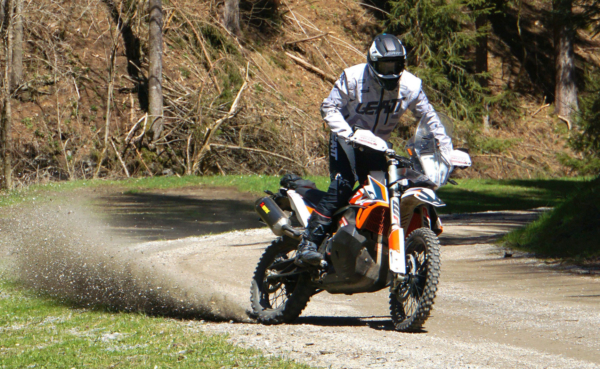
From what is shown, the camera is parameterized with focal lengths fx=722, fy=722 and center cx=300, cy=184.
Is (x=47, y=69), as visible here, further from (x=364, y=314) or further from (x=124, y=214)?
(x=364, y=314)

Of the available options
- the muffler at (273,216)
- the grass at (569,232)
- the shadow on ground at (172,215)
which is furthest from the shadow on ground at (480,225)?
the muffler at (273,216)

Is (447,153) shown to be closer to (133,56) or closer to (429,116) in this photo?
(429,116)

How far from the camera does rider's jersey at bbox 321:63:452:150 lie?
610 centimetres

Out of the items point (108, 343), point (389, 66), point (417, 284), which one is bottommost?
point (108, 343)

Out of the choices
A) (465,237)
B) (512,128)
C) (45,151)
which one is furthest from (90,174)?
(512,128)

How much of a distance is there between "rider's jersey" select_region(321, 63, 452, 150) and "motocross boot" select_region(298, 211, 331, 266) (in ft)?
2.74

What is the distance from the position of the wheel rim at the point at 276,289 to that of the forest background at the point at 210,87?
1086 cm

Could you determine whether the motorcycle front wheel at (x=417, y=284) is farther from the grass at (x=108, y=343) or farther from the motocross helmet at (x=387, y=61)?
the grass at (x=108, y=343)

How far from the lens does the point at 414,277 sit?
587cm

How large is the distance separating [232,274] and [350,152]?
3.97 m

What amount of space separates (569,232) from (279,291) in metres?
6.64

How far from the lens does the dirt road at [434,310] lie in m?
5.06

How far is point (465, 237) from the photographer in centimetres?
1357

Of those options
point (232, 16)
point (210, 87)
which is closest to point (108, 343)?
point (210, 87)
